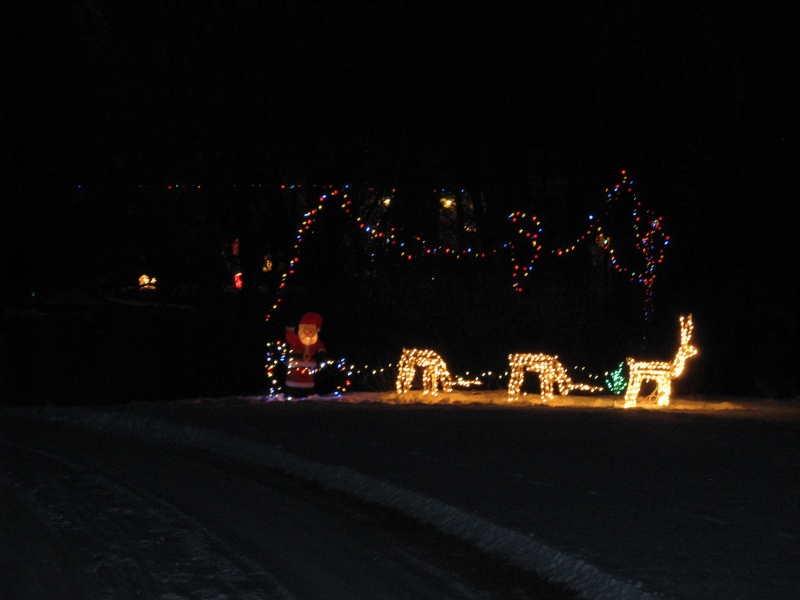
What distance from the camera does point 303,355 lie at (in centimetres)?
1593

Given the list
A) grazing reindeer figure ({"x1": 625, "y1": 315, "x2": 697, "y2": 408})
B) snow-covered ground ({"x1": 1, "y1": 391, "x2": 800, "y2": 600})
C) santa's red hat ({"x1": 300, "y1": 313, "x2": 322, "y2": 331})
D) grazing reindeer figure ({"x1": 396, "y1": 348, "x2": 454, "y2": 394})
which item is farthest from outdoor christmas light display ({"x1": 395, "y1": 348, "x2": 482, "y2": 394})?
grazing reindeer figure ({"x1": 625, "y1": 315, "x2": 697, "y2": 408})

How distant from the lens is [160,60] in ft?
68.6

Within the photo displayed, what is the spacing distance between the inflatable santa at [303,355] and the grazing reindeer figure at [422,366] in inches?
67.6

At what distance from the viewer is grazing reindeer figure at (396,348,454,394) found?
17250 mm

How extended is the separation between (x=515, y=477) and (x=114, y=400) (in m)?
10.2

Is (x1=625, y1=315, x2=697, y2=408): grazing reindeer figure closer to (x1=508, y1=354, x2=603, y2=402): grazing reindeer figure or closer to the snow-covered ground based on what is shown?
the snow-covered ground

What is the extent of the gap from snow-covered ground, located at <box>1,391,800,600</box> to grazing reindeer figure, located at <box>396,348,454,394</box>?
1536mm

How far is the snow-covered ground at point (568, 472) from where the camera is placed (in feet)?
22.3

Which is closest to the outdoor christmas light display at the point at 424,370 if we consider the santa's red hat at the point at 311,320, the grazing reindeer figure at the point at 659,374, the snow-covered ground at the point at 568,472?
the snow-covered ground at the point at 568,472

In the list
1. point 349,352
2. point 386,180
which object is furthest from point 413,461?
point 386,180

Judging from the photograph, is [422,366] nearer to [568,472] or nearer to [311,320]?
[311,320]

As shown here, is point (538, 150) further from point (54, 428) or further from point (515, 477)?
point (515, 477)

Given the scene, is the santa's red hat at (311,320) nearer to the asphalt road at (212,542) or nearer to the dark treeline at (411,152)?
the dark treeline at (411,152)

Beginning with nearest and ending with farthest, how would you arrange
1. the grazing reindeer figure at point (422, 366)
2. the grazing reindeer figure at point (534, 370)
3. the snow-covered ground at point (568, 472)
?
the snow-covered ground at point (568, 472)
the grazing reindeer figure at point (534, 370)
the grazing reindeer figure at point (422, 366)
